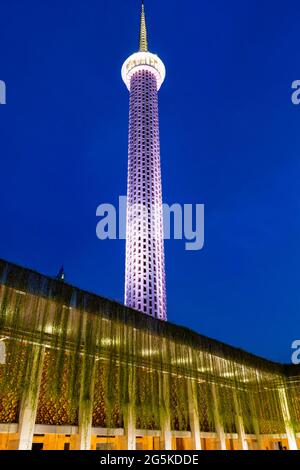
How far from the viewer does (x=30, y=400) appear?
6.50 metres

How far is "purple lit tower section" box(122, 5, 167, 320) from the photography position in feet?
69.0

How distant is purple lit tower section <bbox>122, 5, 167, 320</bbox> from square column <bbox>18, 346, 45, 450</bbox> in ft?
45.1

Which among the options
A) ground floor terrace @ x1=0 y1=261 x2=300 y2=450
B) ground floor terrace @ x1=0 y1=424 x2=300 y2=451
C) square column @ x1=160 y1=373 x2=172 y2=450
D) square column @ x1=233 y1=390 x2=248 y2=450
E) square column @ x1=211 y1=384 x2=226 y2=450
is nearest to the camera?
ground floor terrace @ x1=0 y1=261 x2=300 y2=450

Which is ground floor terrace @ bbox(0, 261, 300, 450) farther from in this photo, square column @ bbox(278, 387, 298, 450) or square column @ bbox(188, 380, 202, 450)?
square column @ bbox(278, 387, 298, 450)

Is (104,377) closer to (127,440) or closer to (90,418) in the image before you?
(90,418)

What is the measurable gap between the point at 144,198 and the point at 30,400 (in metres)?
17.5

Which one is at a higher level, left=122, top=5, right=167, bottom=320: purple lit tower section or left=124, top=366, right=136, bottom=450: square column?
left=122, top=5, right=167, bottom=320: purple lit tower section

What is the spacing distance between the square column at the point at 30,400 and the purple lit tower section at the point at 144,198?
13.8 metres

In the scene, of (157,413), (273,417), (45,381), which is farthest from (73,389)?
(273,417)

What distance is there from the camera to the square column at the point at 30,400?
6.33 metres

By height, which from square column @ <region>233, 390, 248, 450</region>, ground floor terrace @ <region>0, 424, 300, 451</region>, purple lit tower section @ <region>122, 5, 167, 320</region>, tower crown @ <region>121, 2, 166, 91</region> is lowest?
ground floor terrace @ <region>0, 424, 300, 451</region>

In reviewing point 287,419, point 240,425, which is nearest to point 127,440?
point 240,425

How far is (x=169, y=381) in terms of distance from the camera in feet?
29.2

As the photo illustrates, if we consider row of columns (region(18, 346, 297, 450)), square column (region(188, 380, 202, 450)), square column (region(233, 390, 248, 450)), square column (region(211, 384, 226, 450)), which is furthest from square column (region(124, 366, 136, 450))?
square column (region(233, 390, 248, 450))
